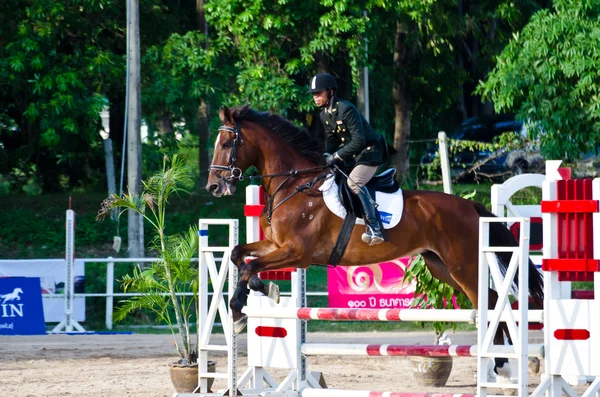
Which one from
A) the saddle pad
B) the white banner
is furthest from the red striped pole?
the white banner

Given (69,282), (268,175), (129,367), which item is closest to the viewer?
(268,175)

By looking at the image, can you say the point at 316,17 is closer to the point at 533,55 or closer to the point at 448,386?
the point at 533,55

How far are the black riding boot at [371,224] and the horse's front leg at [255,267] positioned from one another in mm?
535

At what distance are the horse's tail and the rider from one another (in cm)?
102

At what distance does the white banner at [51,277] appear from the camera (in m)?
13.5

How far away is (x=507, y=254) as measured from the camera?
7.80m

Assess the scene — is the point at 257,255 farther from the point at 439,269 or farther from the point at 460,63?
the point at 460,63

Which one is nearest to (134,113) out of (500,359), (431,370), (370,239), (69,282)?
(69,282)

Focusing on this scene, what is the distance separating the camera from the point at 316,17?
53.9 ft

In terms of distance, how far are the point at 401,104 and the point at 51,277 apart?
9250mm

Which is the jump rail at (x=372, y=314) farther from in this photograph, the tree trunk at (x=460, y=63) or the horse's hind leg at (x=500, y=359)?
the tree trunk at (x=460, y=63)

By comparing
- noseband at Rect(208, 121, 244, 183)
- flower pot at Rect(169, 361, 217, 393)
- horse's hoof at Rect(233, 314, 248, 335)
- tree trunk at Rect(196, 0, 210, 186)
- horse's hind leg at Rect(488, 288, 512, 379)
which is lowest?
flower pot at Rect(169, 361, 217, 393)

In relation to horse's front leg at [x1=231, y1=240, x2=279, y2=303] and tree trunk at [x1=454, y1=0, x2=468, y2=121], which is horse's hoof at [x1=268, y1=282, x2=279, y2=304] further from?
tree trunk at [x1=454, y1=0, x2=468, y2=121]

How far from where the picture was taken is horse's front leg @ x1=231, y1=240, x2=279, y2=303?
7047mm
